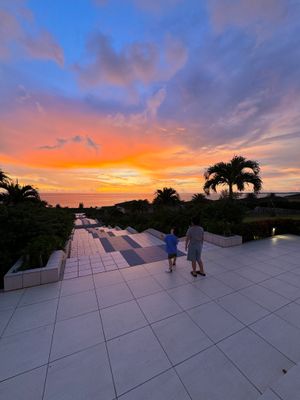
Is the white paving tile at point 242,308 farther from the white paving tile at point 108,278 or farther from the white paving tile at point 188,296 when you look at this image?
the white paving tile at point 108,278

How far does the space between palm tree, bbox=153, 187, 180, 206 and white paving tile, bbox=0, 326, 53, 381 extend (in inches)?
600

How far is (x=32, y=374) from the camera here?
1778 mm

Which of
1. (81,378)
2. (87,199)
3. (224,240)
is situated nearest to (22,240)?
(81,378)

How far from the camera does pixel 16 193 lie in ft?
35.0

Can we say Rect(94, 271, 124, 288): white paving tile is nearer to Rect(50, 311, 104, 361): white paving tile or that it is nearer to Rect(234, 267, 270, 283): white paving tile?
Rect(50, 311, 104, 361): white paving tile

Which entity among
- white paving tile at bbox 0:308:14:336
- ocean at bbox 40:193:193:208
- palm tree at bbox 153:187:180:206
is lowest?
white paving tile at bbox 0:308:14:336

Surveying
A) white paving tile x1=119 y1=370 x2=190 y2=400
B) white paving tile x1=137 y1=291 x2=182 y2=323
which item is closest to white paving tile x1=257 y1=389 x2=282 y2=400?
white paving tile x1=119 y1=370 x2=190 y2=400

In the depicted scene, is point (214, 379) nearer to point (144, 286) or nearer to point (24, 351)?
point (144, 286)

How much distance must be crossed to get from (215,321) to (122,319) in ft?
5.00

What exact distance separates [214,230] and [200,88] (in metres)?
6.72

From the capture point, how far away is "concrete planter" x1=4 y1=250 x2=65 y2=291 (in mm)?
3521

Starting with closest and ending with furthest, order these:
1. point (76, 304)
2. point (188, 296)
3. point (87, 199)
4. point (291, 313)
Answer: point (291, 313), point (76, 304), point (188, 296), point (87, 199)

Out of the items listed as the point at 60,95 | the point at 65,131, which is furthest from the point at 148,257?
the point at 60,95

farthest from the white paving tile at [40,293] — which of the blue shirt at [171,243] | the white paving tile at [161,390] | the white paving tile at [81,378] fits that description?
the blue shirt at [171,243]
